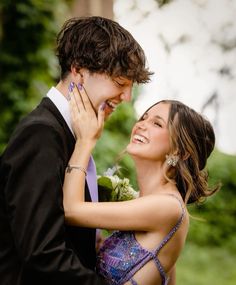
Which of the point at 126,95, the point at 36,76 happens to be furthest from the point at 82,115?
the point at 36,76

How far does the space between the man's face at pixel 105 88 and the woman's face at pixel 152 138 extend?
0.95 ft

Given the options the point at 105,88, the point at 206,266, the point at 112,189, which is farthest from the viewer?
the point at 206,266

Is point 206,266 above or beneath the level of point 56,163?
beneath

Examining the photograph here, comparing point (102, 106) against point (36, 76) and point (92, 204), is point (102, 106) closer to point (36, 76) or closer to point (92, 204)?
point (92, 204)

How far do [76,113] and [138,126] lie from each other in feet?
1.37

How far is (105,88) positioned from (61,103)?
186 mm

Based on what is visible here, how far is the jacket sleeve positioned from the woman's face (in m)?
0.62

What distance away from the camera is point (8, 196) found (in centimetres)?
220

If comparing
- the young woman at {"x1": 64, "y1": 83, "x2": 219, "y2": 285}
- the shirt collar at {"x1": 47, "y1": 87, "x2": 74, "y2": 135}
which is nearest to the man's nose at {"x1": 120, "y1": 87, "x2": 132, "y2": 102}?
the young woman at {"x1": 64, "y1": 83, "x2": 219, "y2": 285}

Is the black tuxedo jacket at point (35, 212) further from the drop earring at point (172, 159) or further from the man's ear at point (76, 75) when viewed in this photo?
the drop earring at point (172, 159)

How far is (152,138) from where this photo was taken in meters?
2.79

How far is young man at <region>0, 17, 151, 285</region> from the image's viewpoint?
2168mm

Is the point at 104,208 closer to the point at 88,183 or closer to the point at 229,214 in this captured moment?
the point at 88,183

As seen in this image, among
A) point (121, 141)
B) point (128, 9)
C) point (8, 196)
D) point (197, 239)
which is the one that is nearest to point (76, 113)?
point (8, 196)
